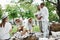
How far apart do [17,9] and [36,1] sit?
0.77ft

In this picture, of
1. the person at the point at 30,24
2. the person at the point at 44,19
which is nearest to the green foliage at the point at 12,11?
the person at the point at 30,24

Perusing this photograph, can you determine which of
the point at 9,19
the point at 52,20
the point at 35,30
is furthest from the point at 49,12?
the point at 9,19

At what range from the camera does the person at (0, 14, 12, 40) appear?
1796 mm

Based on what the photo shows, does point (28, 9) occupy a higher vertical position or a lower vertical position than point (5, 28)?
higher

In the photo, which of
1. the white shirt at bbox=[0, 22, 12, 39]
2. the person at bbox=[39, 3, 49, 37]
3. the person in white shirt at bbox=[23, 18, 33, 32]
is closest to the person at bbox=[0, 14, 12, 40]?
the white shirt at bbox=[0, 22, 12, 39]

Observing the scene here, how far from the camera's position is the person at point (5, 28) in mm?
1796

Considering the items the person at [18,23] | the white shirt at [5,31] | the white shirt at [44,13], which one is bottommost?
the white shirt at [5,31]

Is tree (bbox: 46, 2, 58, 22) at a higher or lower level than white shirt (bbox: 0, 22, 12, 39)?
higher

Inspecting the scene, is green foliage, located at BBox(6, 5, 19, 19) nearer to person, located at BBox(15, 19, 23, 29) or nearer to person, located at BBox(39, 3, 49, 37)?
person, located at BBox(15, 19, 23, 29)

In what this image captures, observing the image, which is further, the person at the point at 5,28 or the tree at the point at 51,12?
the tree at the point at 51,12

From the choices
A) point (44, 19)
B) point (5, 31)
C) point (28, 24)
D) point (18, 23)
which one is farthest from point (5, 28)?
point (44, 19)

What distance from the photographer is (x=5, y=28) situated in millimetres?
1806

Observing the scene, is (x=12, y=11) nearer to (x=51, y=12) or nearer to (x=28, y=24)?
(x=28, y=24)

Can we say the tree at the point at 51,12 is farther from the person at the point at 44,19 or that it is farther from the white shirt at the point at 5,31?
the white shirt at the point at 5,31
